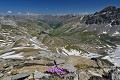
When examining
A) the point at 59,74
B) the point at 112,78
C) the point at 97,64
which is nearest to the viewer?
the point at 59,74

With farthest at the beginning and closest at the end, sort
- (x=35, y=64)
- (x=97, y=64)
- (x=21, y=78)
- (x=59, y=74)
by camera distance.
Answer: (x=97, y=64)
(x=35, y=64)
(x=21, y=78)
(x=59, y=74)

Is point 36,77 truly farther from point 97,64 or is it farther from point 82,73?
point 97,64

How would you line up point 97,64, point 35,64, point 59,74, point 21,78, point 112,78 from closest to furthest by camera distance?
point 59,74 < point 112,78 < point 21,78 < point 35,64 < point 97,64

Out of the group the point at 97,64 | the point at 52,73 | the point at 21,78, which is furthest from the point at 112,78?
the point at 97,64

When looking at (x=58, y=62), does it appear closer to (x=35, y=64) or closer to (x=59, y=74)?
(x=35, y=64)

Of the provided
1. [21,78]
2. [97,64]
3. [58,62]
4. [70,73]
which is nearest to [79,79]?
[70,73]

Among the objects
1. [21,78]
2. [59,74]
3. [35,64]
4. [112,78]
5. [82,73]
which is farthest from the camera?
[35,64]

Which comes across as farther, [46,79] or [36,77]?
[36,77]

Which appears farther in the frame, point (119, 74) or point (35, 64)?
point (35, 64)
